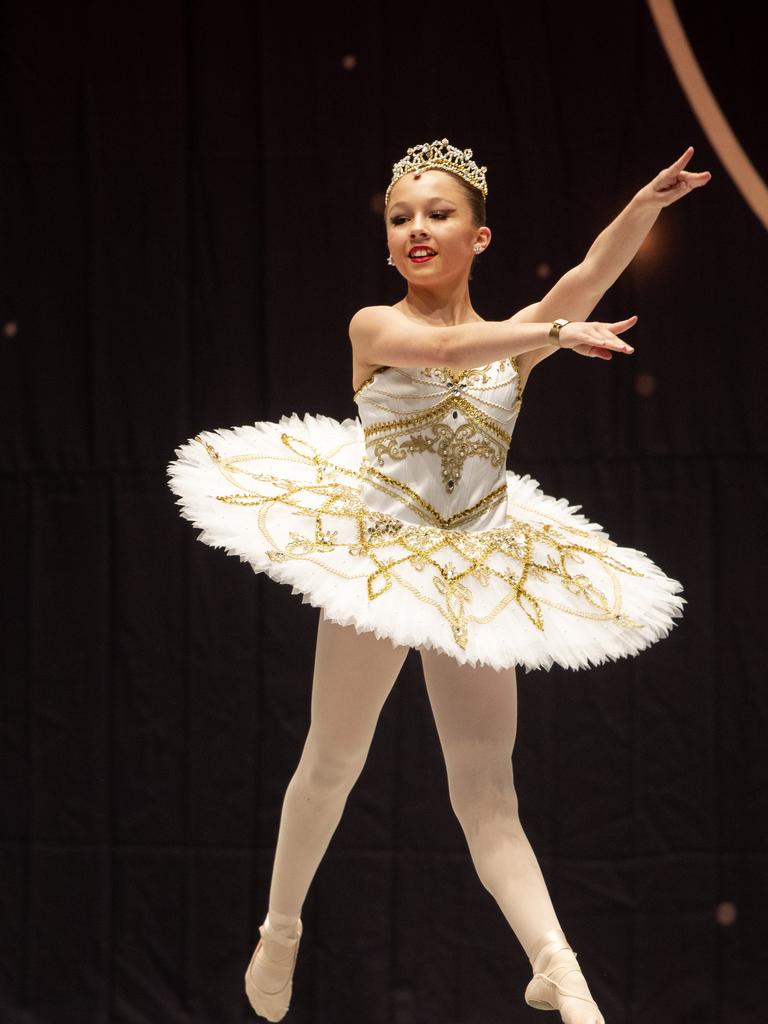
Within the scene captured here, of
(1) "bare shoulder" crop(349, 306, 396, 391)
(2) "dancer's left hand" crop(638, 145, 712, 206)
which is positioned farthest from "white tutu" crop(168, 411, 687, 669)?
(2) "dancer's left hand" crop(638, 145, 712, 206)

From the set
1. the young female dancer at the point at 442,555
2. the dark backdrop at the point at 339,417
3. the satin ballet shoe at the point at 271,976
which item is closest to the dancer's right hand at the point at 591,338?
the young female dancer at the point at 442,555

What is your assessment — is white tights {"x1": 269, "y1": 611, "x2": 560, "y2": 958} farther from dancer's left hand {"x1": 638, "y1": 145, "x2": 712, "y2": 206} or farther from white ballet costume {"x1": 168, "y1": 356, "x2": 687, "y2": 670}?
dancer's left hand {"x1": 638, "y1": 145, "x2": 712, "y2": 206}

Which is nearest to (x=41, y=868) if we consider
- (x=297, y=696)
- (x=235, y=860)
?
(x=235, y=860)

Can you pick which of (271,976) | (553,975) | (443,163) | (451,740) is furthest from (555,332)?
(271,976)

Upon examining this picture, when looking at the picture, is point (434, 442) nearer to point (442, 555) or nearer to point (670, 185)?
point (442, 555)

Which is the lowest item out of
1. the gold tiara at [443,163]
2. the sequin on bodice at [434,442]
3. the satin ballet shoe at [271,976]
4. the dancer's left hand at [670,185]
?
the satin ballet shoe at [271,976]

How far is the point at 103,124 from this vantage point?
141 inches

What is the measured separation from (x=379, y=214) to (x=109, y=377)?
2.54 ft

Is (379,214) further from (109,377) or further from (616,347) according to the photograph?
(616,347)

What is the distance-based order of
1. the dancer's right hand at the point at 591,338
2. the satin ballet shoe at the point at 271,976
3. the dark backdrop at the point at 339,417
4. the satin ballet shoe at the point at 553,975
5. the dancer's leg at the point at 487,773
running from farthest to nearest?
the dark backdrop at the point at 339,417
the satin ballet shoe at the point at 271,976
the dancer's leg at the point at 487,773
the satin ballet shoe at the point at 553,975
the dancer's right hand at the point at 591,338

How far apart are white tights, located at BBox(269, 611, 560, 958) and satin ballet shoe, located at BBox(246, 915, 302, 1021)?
253mm

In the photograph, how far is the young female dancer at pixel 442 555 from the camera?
2219 mm

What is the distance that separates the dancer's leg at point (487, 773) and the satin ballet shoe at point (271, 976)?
0.44 meters

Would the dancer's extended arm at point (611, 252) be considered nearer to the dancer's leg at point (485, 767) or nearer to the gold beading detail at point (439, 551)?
the gold beading detail at point (439, 551)
